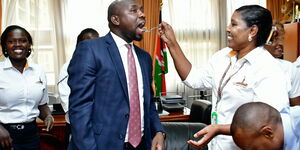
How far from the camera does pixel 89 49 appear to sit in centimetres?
163

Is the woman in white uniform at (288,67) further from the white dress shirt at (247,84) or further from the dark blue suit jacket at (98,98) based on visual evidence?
the dark blue suit jacket at (98,98)

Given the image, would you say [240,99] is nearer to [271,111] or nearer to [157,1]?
[271,111]

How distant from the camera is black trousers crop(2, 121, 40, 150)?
2.33m

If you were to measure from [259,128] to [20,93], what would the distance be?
1823mm

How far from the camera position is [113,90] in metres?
1.63

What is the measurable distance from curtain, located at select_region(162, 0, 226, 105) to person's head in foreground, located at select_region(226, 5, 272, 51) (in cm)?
350

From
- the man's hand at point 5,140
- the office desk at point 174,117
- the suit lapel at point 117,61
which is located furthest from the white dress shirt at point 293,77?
the man's hand at point 5,140

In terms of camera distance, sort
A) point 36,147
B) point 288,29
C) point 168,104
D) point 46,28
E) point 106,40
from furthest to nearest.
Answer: point 46,28
point 168,104
point 288,29
point 36,147
point 106,40

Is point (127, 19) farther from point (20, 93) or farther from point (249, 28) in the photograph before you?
point (20, 93)

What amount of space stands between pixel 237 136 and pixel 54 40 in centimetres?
418

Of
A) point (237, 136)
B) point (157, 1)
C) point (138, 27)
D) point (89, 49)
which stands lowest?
point (237, 136)

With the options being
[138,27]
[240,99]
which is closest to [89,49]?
[138,27]

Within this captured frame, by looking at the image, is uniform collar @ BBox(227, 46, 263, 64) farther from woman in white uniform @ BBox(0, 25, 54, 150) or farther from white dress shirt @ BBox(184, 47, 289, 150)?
woman in white uniform @ BBox(0, 25, 54, 150)

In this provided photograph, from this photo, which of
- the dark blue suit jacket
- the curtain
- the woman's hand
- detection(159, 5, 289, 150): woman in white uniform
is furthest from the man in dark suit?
the curtain
